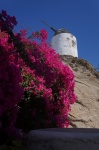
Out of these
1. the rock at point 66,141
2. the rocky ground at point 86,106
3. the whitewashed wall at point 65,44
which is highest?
the whitewashed wall at point 65,44

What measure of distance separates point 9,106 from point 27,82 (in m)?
1.13

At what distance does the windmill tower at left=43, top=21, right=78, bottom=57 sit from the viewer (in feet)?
50.2

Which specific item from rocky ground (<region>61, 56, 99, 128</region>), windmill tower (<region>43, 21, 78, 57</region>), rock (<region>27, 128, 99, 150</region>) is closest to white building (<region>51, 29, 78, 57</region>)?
windmill tower (<region>43, 21, 78, 57</region>)

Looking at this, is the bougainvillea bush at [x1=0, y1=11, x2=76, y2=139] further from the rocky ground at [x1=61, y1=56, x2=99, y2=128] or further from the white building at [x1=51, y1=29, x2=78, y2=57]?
the white building at [x1=51, y1=29, x2=78, y2=57]

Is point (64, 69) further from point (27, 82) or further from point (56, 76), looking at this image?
point (27, 82)

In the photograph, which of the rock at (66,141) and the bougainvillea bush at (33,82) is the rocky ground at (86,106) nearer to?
the bougainvillea bush at (33,82)

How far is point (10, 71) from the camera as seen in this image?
14.4ft

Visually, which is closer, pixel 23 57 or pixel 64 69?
pixel 23 57

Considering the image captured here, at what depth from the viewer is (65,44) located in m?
15.4

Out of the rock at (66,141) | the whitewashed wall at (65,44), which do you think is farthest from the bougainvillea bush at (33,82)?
the whitewashed wall at (65,44)

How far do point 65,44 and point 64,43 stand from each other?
147mm

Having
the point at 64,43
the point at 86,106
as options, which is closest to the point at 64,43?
the point at 64,43

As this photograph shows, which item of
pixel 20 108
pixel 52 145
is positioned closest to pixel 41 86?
Result: pixel 20 108

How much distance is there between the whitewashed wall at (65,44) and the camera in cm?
1528
